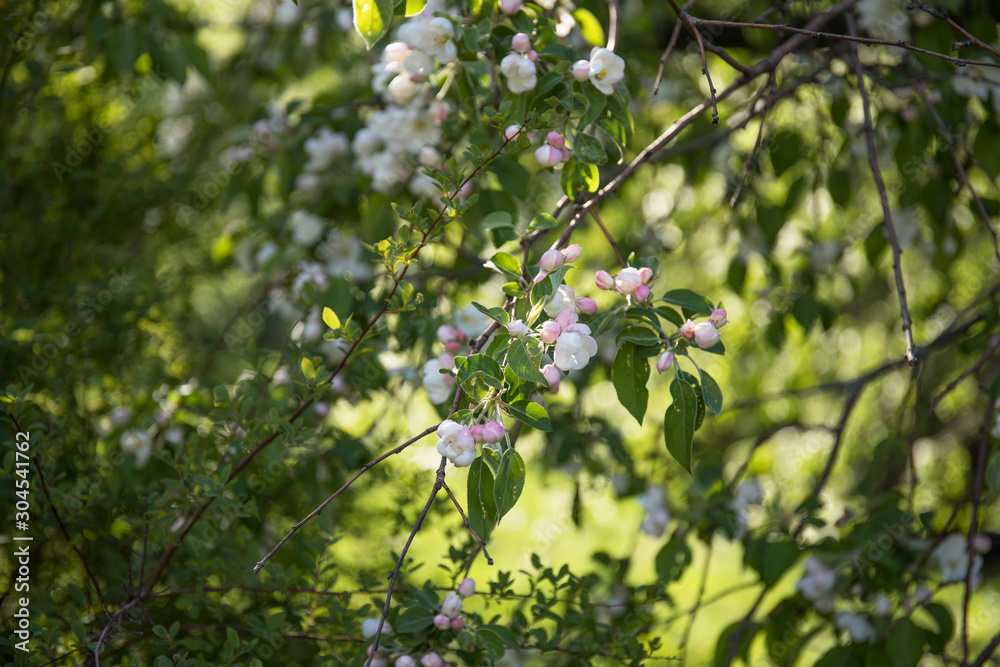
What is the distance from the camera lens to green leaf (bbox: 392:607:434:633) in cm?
99

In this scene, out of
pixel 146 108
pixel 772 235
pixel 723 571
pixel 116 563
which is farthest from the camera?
pixel 723 571

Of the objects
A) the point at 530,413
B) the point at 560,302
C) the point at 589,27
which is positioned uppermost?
the point at 589,27

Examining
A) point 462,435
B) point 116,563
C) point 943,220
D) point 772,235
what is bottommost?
point 462,435

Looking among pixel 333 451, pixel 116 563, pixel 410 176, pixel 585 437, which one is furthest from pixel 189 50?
pixel 585 437

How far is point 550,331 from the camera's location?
2.69 feet

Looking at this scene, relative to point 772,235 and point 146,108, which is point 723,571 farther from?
point 146,108

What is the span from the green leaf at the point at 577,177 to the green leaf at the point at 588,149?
0.05 ft

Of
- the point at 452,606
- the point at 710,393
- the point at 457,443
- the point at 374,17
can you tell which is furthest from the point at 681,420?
the point at 374,17

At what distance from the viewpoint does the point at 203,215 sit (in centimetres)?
233

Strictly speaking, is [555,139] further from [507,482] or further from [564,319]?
[507,482]

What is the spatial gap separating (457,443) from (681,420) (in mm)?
292

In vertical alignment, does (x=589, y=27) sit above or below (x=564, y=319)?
above

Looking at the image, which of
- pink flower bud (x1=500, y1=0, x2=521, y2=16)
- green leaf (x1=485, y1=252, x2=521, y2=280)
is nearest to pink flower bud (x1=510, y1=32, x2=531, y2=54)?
pink flower bud (x1=500, y1=0, x2=521, y2=16)

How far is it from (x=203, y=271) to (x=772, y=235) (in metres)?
1.67
